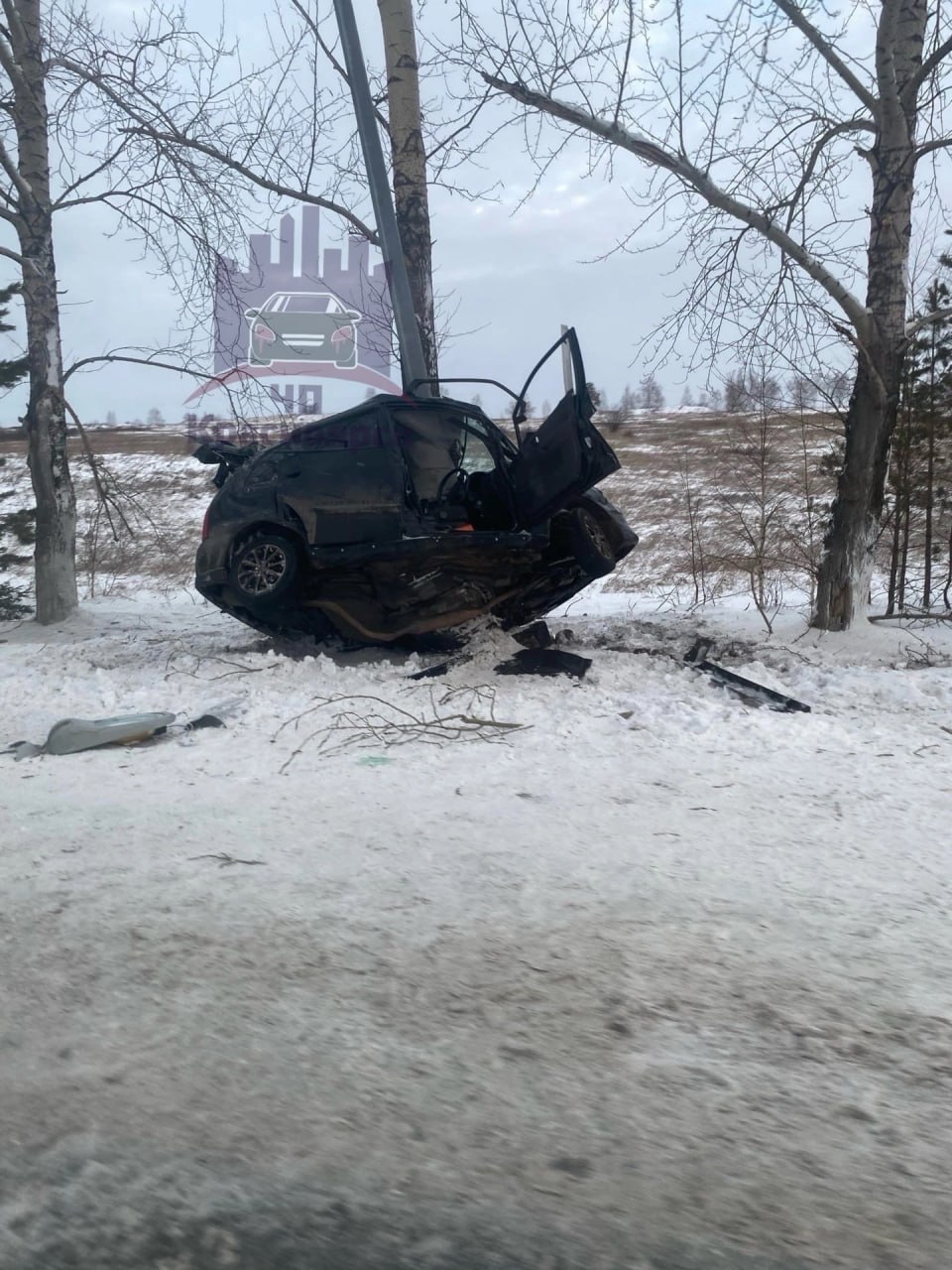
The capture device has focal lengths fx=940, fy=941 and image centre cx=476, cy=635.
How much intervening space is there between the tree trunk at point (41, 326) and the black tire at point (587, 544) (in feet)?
→ 23.3

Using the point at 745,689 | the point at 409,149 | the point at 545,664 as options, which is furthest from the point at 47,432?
the point at 745,689

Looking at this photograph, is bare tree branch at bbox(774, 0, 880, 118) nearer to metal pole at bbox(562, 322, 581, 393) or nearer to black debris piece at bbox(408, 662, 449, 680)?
metal pole at bbox(562, 322, 581, 393)

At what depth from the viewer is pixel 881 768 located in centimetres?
443

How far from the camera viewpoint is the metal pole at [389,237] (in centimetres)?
965

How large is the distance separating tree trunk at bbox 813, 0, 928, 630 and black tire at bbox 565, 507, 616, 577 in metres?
2.35

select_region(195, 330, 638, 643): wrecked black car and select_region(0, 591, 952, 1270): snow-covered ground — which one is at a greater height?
select_region(195, 330, 638, 643): wrecked black car

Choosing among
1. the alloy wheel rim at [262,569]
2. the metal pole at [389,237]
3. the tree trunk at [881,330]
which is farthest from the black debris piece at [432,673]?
the metal pole at [389,237]

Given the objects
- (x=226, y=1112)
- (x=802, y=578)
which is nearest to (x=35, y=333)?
(x=802, y=578)

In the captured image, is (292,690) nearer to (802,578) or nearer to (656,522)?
(802,578)

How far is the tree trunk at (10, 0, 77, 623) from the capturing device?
1126 cm

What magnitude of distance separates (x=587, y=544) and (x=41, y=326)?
7941 millimetres

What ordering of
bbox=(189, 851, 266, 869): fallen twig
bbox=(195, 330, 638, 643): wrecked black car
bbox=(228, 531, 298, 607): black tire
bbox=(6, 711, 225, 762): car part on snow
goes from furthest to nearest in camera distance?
bbox=(228, 531, 298, 607): black tire, bbox=(195, 330, 638, 643): wrecked black car, bbox=(6, 711, 225, 762): car part on snow, bbox=(189, 851, 266, 869): fallen twig

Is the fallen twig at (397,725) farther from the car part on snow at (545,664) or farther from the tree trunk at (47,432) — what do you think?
the tree trunk at (47,432)

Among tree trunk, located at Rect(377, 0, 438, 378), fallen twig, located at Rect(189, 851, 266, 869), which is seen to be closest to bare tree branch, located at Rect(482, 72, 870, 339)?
tree trunk, located at Rect(377, 0, 438, 378)
